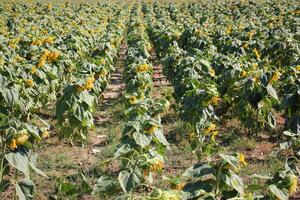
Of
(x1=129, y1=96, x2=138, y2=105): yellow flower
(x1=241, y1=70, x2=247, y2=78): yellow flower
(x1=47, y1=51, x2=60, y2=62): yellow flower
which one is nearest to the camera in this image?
(x1=129, y1=96, x2=138, y2=105): yellow flower

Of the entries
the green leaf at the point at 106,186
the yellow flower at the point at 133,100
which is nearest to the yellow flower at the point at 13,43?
the yellow flower at the point at 133,100

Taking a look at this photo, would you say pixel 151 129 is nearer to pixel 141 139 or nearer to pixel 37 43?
pixel 141 139

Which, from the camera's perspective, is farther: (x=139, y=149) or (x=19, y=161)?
(x=139, y=149)

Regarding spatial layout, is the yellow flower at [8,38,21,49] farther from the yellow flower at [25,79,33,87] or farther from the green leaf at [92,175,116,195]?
the green leaf at [92,175,116,195]

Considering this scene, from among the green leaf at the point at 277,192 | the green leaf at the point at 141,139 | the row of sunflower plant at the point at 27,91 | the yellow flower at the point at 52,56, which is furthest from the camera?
the yellow flower at the point at 52,56

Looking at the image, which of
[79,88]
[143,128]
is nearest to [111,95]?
[79,88]

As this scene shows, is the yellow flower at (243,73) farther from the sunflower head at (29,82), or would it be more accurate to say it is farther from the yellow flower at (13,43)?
the yellow flower at (13,43)

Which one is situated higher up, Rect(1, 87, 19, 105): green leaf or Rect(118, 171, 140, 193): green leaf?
Rect(1, 87, 19, 105): green leaf

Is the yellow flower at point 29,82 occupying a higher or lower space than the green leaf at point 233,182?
lower

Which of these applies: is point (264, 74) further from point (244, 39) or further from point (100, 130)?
point (244, 39)

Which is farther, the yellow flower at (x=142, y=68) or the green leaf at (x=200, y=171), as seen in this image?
the yellow flower at (x=142, y=68)

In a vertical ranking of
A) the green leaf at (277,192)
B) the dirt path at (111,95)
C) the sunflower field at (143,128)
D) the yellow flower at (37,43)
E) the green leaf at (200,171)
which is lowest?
the dirt path at (111,95)

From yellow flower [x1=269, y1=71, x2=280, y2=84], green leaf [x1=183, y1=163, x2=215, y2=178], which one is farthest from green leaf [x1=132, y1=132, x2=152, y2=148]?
yellow flower [x1=269, y1=71, x2=280, y2=84]

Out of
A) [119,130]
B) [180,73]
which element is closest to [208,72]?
[180,73]
